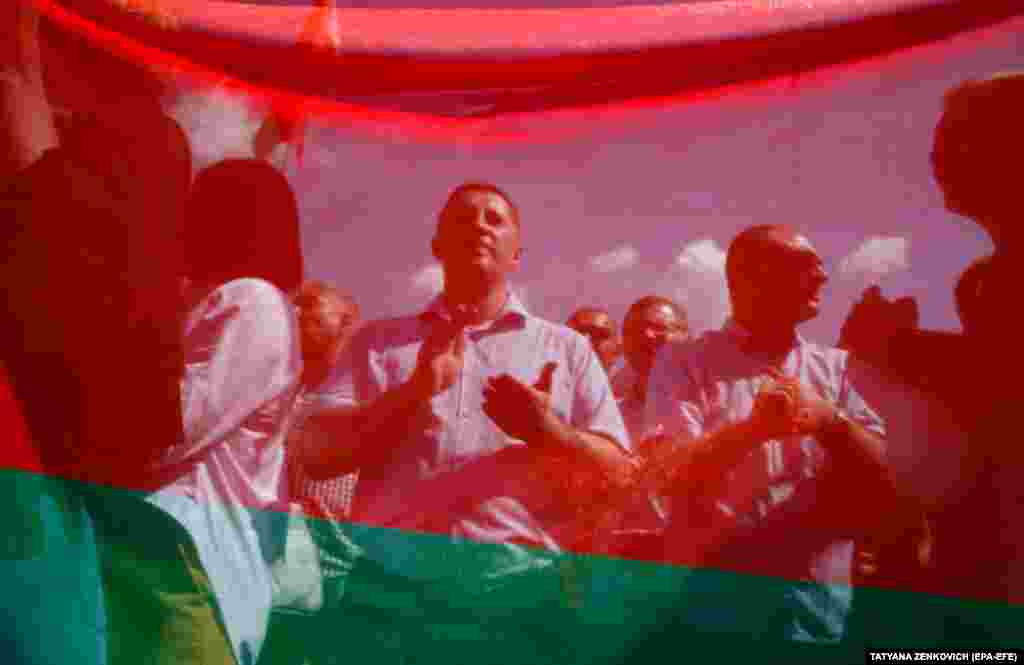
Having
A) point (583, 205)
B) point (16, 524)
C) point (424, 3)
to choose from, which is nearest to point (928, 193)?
point (583, 205)

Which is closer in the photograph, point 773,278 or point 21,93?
point 773,278

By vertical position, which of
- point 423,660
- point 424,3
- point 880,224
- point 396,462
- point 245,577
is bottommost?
point 423,660

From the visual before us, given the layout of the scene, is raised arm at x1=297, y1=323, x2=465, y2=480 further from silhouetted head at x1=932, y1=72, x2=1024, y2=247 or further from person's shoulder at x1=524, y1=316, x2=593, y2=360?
silhouetted head at x1=932, y1=72, x2=1024, y2=247

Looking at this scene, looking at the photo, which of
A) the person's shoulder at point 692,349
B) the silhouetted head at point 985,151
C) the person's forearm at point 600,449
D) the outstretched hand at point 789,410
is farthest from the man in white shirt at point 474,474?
the silhouetted head at point 985,151

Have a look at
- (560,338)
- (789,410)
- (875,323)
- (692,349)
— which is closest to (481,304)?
(560,338)

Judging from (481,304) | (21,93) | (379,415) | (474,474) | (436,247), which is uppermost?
(21,93)

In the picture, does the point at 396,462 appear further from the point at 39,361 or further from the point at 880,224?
the point at 880,224

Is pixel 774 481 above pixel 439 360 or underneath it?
underneath

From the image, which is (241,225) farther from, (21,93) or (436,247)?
(21,93)

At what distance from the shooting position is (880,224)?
203 cm

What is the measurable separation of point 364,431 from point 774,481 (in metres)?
0.80

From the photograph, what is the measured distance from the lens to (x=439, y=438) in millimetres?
2043

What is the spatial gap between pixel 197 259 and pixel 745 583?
1267 millimetres

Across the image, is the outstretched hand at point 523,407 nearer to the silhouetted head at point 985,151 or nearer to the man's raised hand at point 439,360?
the man's raised hand at point 439,360
